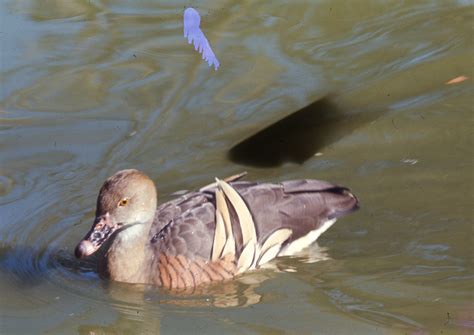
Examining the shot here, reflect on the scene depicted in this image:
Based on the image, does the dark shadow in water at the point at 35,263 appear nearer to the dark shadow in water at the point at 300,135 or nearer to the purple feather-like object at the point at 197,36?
the dark shadow in water at the point at 300,135

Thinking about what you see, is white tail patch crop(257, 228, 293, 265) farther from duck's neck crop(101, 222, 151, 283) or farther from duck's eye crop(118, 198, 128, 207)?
duck's eye crop(118, 198, 128, 207)

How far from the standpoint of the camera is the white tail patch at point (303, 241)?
7887mm

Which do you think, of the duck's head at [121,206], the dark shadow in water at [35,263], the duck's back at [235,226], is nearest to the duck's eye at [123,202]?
the duck's head at [121,206]

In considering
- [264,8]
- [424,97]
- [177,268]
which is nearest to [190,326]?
[177,268]

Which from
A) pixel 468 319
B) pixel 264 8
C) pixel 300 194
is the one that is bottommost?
pixel 468 319

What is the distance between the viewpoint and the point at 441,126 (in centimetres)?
922

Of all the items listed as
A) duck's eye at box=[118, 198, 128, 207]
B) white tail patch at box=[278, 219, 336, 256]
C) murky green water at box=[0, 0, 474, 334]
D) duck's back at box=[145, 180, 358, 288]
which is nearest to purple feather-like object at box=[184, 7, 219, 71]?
murky green water at box=[0, 0, 474, 334]

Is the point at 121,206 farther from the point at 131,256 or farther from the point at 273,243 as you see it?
the point at 273,243

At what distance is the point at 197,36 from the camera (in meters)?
9.82

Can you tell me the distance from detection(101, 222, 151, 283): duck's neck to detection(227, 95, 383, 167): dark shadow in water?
5.71 ft

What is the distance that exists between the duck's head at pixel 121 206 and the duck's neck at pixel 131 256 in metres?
0.05

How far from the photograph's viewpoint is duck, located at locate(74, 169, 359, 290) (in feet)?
23.9

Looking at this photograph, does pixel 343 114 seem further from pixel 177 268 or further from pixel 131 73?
pixel 177 268

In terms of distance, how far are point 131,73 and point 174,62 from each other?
437 millimetres
